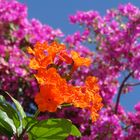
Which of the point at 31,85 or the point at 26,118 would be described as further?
the point at 31,85

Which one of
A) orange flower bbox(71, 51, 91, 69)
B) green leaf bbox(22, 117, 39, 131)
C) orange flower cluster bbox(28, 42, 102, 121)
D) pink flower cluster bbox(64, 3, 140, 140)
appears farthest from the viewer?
pink flower cluster bbox(64, 3, 140, 140)

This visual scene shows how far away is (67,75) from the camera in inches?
103

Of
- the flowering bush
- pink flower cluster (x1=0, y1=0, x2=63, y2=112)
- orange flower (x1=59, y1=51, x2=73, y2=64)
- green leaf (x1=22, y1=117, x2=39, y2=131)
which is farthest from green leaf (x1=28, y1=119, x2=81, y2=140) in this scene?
pink flower cluster (x1=0, y1=0, x2=63, y2=112)

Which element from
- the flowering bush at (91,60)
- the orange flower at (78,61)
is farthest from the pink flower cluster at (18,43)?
the orange flower at (78,61)

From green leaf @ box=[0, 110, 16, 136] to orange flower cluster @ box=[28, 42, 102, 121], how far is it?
0.26 metres

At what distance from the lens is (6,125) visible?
8.46 ft

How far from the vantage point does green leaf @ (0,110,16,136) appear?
257 cm

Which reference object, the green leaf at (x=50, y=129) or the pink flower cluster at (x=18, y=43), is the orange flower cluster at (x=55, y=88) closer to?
the green leaf at (x=50, y=129)

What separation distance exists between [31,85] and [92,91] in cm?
566

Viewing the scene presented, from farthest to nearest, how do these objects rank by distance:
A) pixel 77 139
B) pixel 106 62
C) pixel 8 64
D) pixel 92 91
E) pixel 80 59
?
pixel 106 62 < pixel 8 64 < pixel 77 139 < pixel 80 59 < pixel 92 91

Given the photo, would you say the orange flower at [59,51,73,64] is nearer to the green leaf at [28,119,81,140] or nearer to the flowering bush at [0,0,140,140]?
the green leaf at [28,119,81,140]

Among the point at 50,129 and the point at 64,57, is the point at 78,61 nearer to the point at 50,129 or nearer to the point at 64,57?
the point at 64,57

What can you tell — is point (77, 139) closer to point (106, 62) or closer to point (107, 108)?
point (107, 108)

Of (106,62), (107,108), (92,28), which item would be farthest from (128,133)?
(92,28)
